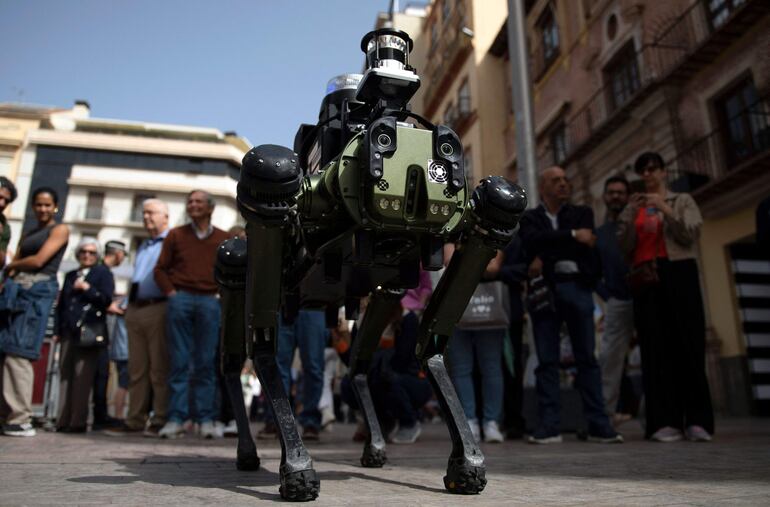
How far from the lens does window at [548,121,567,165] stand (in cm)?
1639

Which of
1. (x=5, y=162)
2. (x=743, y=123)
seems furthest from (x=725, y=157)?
(x=5, y=162)

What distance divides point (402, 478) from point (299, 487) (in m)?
0.59

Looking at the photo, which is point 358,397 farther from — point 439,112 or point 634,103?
point 439,112

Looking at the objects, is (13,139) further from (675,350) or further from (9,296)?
(675,350)

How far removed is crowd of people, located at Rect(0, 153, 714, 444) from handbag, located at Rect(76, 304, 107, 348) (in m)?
0.02

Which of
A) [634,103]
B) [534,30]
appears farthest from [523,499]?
[534,30]

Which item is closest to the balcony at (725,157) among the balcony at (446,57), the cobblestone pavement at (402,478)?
the cobblestone pavement at (402,478)

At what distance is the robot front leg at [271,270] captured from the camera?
1.62 metres

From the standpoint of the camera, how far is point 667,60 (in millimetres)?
12266

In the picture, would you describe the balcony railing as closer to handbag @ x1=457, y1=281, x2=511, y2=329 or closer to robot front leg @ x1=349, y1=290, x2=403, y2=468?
handbag @ x1=457, y1=281, x2=511, y2=329

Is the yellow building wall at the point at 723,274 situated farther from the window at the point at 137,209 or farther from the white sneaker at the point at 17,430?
the window at the point at 137,209

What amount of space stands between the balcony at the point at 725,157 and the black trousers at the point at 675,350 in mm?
6905

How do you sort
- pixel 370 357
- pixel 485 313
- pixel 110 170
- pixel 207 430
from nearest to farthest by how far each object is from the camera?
pixel 370 357
pixel 485 313
pixel 207 430
pixel 110 170

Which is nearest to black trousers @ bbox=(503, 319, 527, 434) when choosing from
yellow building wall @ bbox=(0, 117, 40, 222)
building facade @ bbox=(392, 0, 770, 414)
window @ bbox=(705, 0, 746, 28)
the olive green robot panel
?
the olive green robot panel
